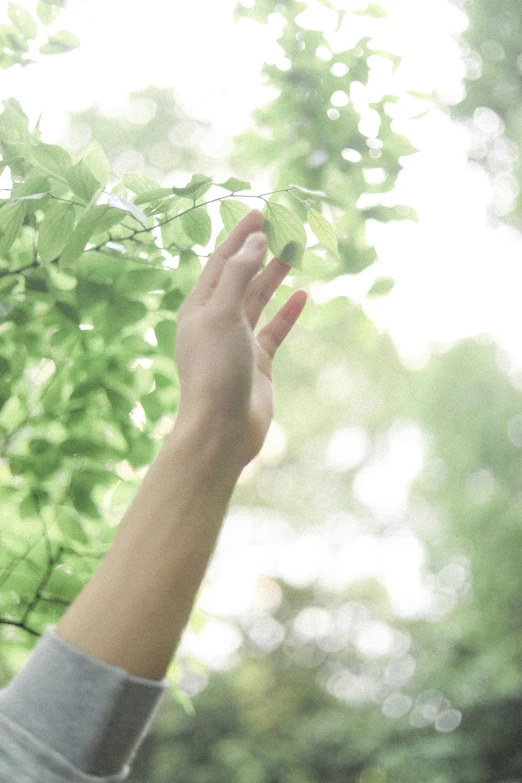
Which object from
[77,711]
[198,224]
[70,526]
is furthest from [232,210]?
[77,711]

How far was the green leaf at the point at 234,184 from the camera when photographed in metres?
0.80

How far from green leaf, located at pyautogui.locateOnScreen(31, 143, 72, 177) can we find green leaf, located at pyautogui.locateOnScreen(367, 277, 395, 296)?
545 millimetres

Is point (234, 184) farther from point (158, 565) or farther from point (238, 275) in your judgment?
point (158, 565)

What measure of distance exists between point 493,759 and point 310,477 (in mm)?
4769

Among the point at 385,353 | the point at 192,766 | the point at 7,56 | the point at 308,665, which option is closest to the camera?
the point at 7,56

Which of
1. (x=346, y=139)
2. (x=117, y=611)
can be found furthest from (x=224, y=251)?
(x=346, y=139)

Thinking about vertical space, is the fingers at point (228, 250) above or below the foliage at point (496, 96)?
above

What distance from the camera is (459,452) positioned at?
21.7 feet

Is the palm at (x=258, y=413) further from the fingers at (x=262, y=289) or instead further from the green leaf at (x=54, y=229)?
the green leaf at (x=54, y=229)

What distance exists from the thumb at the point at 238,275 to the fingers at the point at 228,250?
1.8 inches

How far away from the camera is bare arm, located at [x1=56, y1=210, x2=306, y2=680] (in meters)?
0.49

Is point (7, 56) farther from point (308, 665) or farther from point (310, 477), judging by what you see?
point (310, 477)

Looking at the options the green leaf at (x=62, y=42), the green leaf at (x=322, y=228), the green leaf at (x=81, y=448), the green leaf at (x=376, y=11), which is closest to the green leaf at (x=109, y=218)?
the green leaf at (x=322, y=228)

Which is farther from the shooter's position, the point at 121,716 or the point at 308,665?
the point at 308,665
